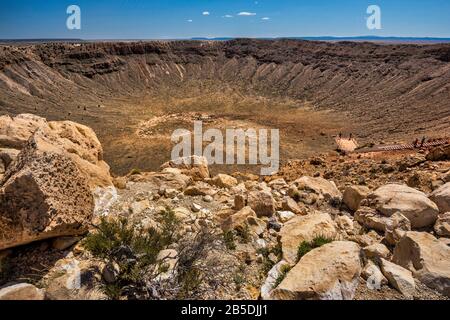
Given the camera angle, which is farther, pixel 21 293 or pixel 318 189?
pixel 318 189

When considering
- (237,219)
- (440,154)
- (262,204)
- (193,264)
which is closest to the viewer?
(193,264)

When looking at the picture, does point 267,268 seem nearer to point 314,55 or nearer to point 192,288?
point 192,288

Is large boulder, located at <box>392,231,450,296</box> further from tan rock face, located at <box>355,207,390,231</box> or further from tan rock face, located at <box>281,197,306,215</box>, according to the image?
tan rock face, located at <box>281,197,306,215</box>

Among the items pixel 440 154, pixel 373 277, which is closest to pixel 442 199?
pixel 373 277

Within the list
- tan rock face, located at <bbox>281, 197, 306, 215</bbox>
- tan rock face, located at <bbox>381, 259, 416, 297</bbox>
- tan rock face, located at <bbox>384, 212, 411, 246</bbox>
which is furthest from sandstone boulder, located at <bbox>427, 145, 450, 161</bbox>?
tan rock face, located at <bbox>381, 259, 416, 297</bbox>

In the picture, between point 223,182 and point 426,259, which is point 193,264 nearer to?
point 426,259

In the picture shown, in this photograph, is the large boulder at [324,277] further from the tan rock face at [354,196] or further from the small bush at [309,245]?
the tan rock face at [354,196]
